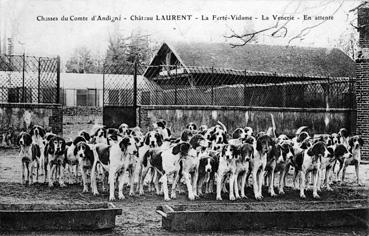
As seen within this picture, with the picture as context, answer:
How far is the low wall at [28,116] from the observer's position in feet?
53.1

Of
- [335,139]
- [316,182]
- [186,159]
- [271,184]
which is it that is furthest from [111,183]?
[335,139]

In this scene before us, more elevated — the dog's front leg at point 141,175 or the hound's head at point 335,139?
the hound's head at point 335,139

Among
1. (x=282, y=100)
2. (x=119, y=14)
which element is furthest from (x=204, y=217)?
(x=282, y=100)

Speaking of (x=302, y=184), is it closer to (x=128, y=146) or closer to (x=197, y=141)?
(x=197, y=141)

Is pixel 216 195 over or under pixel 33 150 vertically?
under

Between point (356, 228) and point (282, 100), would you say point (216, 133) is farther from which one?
point (282, 100)

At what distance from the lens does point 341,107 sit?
1823cm

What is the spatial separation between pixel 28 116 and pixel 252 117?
7.50 m

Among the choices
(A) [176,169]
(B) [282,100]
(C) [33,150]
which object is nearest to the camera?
(A) [176,169]

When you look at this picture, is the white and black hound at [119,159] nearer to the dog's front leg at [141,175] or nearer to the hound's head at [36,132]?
the dog's front leg at [141,175]

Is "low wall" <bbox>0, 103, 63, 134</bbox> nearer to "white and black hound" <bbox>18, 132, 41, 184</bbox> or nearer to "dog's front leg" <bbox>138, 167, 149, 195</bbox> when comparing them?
"white and black hound" <bbox>18, 132, 41, 184</bbox>

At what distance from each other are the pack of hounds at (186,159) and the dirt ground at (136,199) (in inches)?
8.9

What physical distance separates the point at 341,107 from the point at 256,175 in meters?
8.40

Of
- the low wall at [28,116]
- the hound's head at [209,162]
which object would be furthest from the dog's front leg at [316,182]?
the low wall at [28,116]
